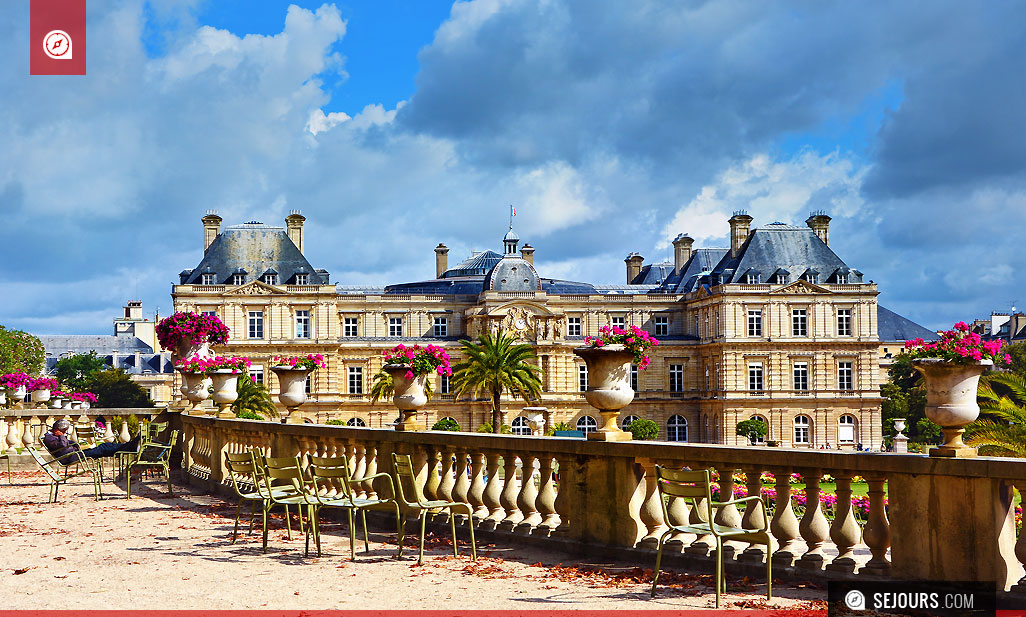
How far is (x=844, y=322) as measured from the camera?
73.5 meters

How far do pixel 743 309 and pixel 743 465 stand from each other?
216 feet

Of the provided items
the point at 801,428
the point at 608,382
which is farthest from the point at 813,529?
the point at 801,428

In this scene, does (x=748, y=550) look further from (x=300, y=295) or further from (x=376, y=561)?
(x=300, y=295)

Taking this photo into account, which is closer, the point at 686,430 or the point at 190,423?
the point at 190,423

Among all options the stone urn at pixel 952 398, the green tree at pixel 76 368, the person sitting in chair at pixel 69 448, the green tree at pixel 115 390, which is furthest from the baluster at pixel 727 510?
the green tree at pixel 76 368

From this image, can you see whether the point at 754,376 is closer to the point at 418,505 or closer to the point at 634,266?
the point at 634,266

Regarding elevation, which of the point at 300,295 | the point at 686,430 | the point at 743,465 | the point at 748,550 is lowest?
the point at 686,430

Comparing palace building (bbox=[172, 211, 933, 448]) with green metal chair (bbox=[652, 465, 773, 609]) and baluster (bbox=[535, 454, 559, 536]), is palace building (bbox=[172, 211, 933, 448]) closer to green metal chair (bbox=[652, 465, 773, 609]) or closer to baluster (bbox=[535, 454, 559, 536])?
baluster (bbox=[535, 454, 559, 536])

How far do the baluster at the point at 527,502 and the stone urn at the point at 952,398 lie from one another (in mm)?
3704

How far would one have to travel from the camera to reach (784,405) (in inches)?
2832

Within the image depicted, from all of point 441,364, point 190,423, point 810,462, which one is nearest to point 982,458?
point 810,462

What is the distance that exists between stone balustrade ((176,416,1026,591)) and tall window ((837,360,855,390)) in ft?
215

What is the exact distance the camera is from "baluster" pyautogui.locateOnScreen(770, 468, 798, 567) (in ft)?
24.8

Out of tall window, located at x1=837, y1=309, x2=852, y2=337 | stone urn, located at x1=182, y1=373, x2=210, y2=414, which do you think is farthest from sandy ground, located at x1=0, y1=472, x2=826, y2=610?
tall window, located at x1=837, y1=309, x2=852, y2=337
